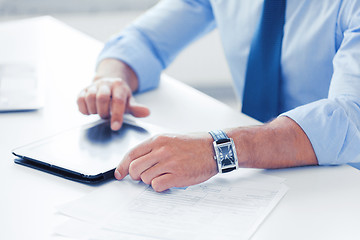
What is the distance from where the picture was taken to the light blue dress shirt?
35.8 inches

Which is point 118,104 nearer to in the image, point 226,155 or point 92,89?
point 92,89

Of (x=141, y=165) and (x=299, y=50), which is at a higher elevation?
(x=299, y=50)

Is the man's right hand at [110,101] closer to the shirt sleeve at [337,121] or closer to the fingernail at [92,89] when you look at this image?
the fingernail at [92,89]

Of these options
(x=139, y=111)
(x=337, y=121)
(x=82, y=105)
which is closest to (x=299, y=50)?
(x=337, y=121)

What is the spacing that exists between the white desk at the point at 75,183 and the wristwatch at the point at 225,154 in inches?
3.3

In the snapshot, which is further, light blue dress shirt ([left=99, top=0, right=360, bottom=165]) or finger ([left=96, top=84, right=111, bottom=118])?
finger ([left=96, top=84, right=111, bottom=118])

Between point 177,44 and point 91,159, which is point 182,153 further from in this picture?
point 177,44

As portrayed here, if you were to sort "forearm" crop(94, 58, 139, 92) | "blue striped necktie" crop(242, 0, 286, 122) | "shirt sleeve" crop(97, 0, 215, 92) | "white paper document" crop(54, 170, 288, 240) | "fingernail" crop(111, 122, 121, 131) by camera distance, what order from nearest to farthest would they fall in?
"white paper document" crop(54, 170, 288, 240)
"fingernail" crop(111, 122, 121, 131)
"blue striped necktie" crop(242, 0, 286, 122)
"forearm" crop(94, 58, 139, 92)
"shirt sleeve" crop(97, 0, 215, 92)

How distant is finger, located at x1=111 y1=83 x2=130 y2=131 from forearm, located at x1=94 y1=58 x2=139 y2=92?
0.11m

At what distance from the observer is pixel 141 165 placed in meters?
0.84

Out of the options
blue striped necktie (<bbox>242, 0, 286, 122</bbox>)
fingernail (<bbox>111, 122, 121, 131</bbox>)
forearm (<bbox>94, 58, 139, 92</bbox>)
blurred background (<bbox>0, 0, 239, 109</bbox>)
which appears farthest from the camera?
blurred background (<bbox>0, 0, 239, 109</bbox>)

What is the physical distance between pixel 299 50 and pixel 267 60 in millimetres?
80

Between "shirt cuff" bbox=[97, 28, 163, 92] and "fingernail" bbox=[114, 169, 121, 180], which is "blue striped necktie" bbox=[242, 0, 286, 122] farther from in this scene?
"fingernail" bbox=[114, 169, 121, 180]

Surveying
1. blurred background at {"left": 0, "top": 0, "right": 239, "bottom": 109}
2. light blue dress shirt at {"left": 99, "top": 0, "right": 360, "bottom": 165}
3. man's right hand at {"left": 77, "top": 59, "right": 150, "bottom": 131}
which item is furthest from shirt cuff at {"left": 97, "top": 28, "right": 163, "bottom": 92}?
blurred background at {"left": 0, "top": 0, "right": 239, "bottom": 109}
